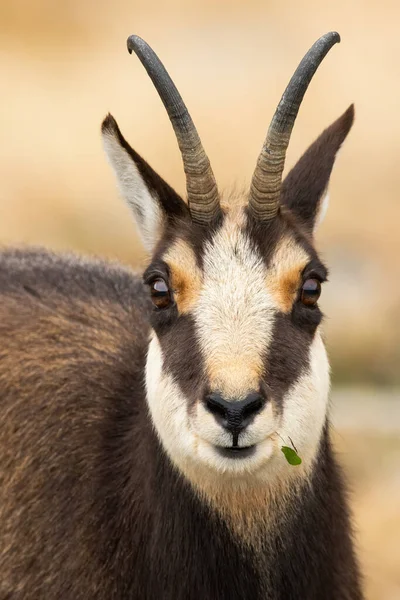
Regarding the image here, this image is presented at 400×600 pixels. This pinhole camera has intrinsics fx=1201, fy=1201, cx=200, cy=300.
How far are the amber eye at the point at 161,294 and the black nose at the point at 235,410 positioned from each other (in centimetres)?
114

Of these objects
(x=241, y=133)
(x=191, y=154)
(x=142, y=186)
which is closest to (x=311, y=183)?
(x=191, y=154)

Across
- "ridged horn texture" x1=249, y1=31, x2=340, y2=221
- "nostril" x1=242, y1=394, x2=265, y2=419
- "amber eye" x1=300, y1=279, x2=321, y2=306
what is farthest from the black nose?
"ridged horn texture" x1=249, y1=31, x2=340, y2=221

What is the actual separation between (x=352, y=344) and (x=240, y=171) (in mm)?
6629

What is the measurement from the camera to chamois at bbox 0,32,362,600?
787cm

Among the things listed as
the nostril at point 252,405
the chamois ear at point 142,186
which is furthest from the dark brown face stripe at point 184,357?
the chamois ear at point 142,186

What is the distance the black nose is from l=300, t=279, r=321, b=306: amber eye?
1.11 metres

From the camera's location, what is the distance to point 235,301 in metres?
7.99

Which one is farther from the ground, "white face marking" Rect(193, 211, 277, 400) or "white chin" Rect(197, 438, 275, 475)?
"white face marking" Rect(193, 211, 277, 400)

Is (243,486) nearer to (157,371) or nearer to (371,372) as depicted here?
(157,371)

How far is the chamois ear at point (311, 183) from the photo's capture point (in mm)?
9102

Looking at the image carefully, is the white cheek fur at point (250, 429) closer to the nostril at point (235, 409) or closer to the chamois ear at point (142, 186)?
the nostril at point (235, 409)

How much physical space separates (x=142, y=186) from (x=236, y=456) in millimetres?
2321

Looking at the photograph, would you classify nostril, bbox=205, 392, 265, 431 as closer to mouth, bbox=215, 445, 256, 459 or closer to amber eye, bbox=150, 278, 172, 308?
mouth, bbox=215, 445, 256, 459

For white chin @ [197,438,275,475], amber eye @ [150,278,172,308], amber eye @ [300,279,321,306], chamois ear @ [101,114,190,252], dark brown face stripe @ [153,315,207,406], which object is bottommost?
white chin @ [197,438,275,475]
